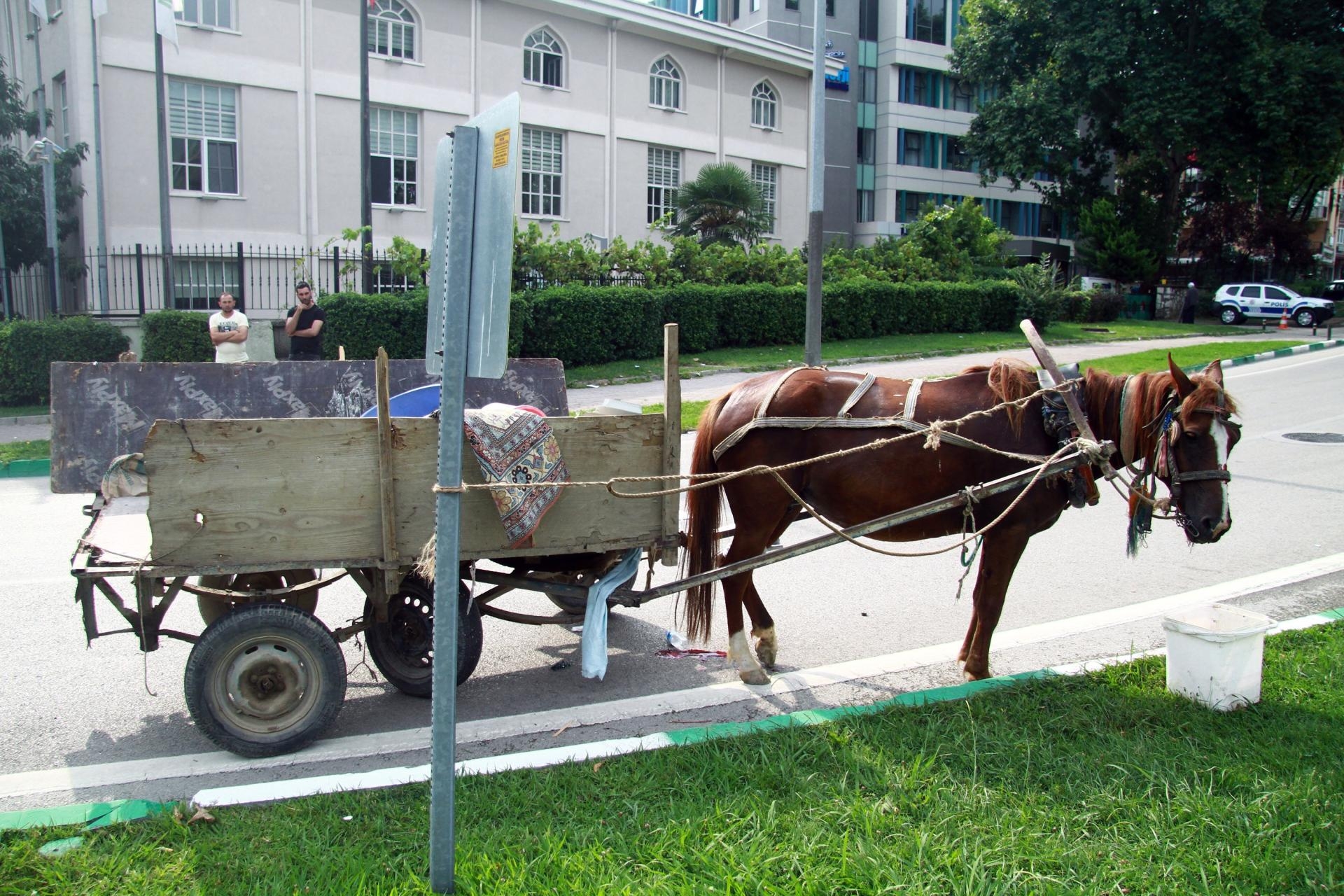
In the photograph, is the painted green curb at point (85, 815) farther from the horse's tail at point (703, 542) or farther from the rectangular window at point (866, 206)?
the rectangular window at point (866, 206)

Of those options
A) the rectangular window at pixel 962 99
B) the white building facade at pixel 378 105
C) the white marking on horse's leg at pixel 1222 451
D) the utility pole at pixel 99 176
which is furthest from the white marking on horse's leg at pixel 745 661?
the rectangular window at pixel 962 99

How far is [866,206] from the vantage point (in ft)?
164

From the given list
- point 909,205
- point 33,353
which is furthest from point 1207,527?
point 909,205

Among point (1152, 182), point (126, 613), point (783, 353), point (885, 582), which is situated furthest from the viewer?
point (1152, 182)

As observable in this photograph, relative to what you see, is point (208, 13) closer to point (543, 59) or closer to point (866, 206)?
point (543, 59)

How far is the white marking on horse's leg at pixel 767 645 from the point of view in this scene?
18.3 ft

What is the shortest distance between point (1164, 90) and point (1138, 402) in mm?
34599

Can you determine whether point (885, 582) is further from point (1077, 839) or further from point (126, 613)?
point (126, 613)

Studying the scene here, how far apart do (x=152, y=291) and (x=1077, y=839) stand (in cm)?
2349

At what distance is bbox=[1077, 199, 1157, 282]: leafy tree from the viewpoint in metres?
38.8

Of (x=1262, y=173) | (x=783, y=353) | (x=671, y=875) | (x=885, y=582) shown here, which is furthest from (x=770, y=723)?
(x=1262, y=173)

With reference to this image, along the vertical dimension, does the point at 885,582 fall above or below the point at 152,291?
below

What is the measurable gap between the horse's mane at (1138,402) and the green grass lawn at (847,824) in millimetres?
1352

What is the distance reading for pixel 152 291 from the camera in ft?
73.8
